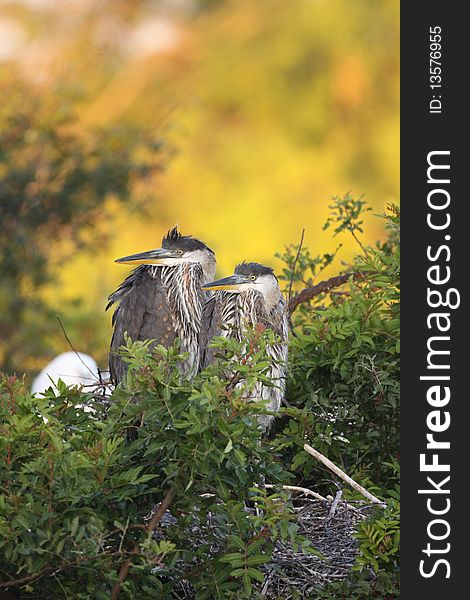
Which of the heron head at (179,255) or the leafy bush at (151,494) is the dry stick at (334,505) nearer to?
the leafy bush at (151,494)

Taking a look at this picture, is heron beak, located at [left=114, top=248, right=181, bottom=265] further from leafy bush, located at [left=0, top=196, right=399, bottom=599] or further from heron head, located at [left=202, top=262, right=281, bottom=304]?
leafy bush, located at [left=0, top=196, right=399, bottom=599]

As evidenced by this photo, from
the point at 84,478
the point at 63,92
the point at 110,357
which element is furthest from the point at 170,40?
the point at 84,478

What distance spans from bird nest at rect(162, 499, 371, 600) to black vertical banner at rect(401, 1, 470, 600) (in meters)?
0.30

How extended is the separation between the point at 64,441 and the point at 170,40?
9.85 m

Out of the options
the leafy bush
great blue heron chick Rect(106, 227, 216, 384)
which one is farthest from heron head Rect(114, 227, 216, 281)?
the leafy bush

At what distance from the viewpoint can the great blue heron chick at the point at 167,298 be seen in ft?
12.8

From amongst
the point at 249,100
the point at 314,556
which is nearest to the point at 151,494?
the point at 314,556

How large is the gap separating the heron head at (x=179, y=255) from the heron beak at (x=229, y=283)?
371mm

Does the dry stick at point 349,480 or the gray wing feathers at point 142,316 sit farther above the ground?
the gray wing feathers at point 142,316

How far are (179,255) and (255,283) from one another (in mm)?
507

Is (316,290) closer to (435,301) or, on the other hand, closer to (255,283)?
(255,283)

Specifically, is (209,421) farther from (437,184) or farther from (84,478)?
(437,184)

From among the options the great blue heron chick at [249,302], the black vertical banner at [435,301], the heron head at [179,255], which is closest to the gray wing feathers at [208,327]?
the great blue heron chick at [249,302]

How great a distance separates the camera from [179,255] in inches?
160
